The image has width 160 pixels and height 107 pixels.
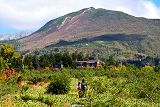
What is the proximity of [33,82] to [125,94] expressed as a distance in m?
25.8

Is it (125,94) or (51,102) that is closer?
(51,102)

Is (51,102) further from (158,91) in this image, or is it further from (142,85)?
(142,85)

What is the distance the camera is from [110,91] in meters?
43.3

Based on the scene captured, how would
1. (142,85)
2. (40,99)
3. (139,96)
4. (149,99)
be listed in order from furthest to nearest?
1. (142,85)
2. (139,96)
3. (149,99)
4. (40,99)

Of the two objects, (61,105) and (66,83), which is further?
(66,83)

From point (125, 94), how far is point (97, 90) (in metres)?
4.00

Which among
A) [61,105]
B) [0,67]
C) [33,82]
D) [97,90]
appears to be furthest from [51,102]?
[0,67]

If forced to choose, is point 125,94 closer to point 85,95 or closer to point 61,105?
point 85,95

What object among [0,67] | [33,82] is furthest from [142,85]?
[0,67]

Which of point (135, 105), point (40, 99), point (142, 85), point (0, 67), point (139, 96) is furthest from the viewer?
point (0, 67)

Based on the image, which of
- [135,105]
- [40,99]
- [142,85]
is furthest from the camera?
[142,85]

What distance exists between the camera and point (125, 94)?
132 feet

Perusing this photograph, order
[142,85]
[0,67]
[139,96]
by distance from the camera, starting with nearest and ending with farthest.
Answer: [139,96]
[142,85]
[0,67]

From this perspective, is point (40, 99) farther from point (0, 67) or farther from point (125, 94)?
point (0, 67)
